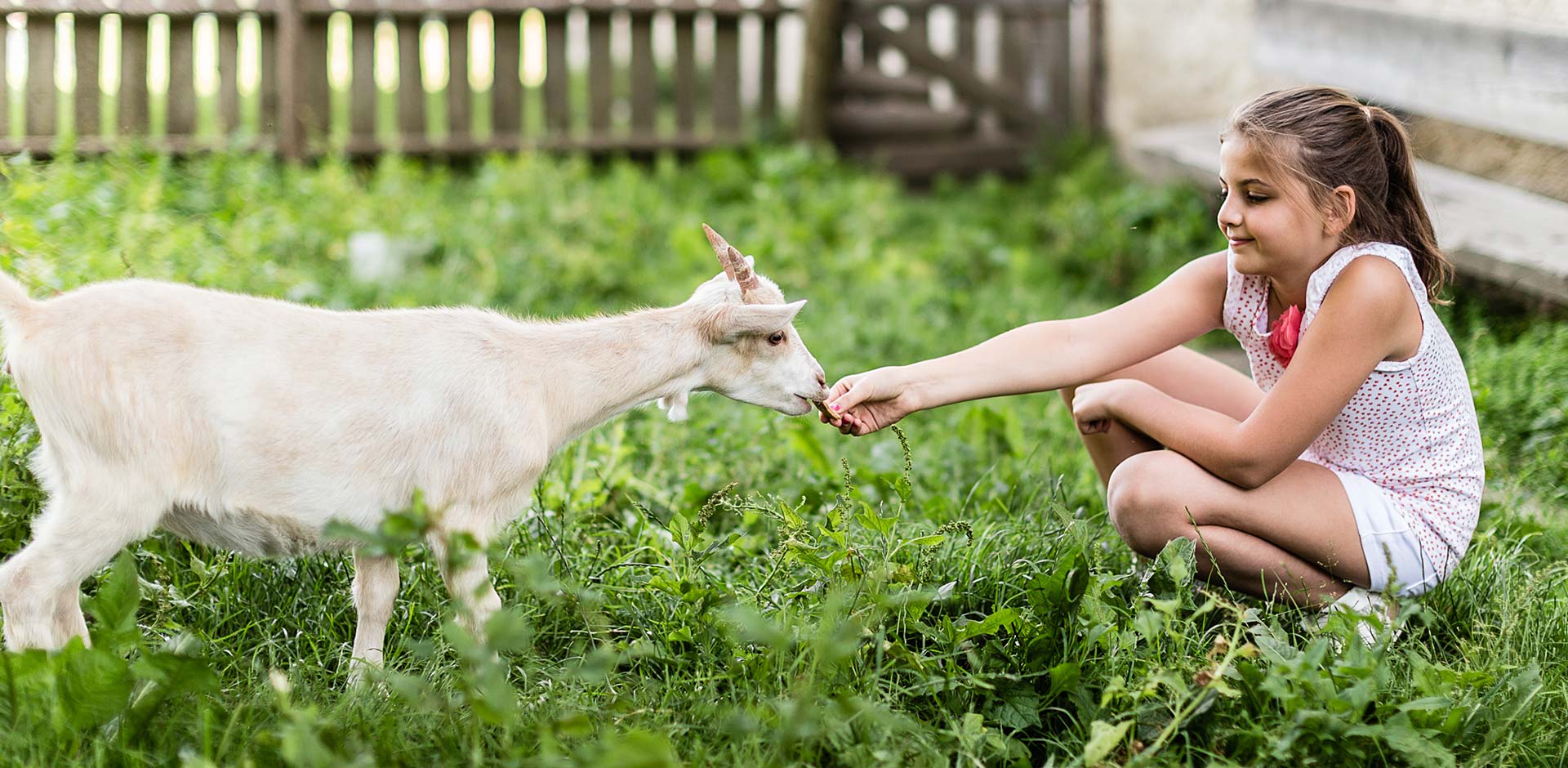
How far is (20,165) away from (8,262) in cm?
58

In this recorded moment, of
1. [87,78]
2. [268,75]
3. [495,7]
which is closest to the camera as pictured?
[87,78]

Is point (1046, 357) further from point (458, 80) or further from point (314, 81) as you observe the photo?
point (314, 81)

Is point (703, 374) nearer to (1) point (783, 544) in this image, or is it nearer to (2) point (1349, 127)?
(1) point (783, 544)

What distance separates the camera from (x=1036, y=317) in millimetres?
6363

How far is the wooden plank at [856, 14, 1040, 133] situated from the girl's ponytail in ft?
21.5

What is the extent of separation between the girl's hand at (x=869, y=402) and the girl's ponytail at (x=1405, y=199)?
120 cm

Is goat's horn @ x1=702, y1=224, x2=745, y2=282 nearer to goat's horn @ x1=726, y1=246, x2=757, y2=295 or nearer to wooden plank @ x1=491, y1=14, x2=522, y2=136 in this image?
goat's horn @ x1=726, y1=246, x2=757, y2=295

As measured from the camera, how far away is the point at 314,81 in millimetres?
8461

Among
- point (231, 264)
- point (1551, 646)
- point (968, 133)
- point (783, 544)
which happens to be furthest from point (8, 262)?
point (968, 133)

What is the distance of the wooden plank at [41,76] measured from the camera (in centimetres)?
759

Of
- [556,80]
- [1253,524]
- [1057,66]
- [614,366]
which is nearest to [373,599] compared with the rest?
[614,366]

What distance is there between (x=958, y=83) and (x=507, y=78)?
10.6 feet

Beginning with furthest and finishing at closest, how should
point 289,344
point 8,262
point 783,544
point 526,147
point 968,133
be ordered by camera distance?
point 968,133 → point 526,147 → point 8,262 → point 783,544 → point 289,344

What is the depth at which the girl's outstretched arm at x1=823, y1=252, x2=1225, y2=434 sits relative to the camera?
125 inches
